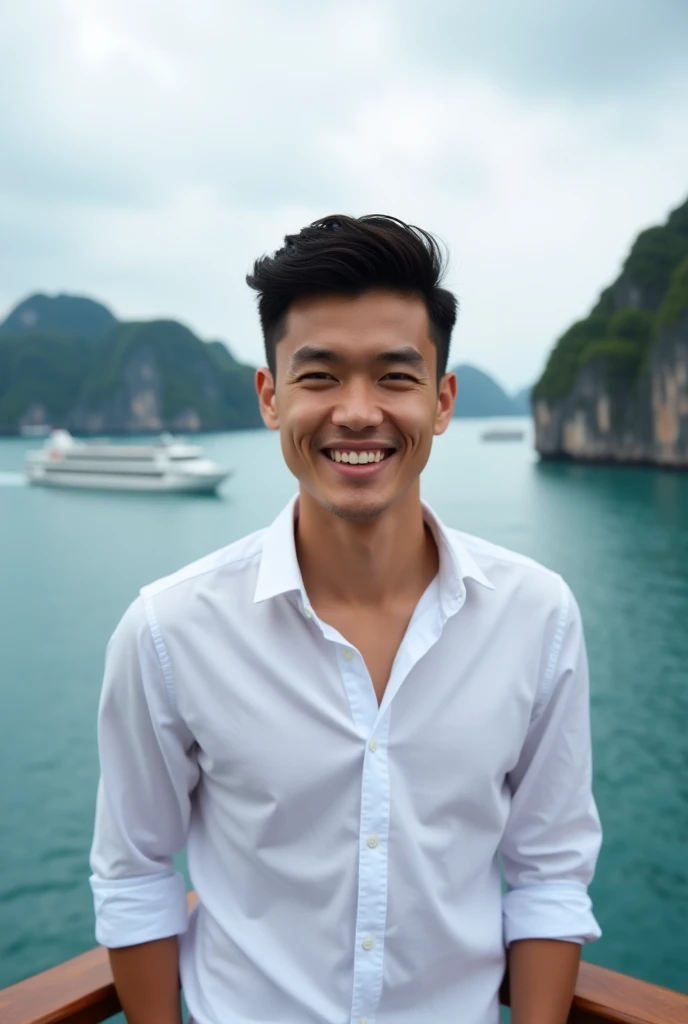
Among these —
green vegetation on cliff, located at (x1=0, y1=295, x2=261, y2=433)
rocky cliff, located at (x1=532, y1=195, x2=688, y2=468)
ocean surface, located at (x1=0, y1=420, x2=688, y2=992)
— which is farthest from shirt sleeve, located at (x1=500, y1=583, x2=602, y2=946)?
green vegetation on cliff, located at (x1=0, y1=295, x2=261, y2=433)

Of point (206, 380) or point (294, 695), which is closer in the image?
point (294, 695)

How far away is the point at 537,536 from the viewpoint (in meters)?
19.9

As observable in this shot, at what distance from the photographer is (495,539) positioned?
65.7 ft

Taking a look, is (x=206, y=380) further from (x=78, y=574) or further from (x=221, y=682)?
(x=221, y=682)

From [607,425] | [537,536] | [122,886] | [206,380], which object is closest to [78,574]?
[537,536]

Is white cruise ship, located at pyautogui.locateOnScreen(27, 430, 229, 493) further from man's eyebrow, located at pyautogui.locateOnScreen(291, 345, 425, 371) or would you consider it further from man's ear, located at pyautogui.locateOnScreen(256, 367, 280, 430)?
man's eyebrow, located at pyautogui.locateOnScreen(291, 345, 425, 371)

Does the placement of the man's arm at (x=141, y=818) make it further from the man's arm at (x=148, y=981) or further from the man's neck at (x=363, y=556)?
the man's neck at (x=363, y=556)

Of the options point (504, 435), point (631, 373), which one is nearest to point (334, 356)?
point (631, 373)

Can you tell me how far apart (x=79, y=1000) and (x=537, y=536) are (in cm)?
1948

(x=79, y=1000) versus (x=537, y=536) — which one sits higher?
(x=79, y=1000)

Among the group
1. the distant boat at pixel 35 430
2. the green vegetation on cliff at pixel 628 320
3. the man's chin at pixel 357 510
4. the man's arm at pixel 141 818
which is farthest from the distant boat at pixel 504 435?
the man's arm at pixel 141 818

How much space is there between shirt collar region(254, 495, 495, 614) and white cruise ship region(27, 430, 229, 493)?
2904cm

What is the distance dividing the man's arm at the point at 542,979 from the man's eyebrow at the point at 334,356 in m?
0.79

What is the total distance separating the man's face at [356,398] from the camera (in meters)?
1.10
